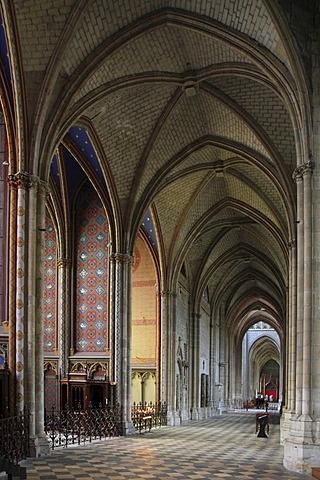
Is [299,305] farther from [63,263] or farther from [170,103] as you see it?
[63,263]

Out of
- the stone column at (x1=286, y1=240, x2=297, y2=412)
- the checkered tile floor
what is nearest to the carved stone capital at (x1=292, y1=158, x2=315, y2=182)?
the stone column at (x1=286, y1=240, x2=297, y2=412)

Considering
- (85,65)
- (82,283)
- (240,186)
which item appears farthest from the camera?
(240,186)

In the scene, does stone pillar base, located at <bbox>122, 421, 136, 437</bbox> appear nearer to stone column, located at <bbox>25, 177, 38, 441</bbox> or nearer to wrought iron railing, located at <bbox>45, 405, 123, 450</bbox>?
wrought iron railing, located at <bbox>45, 405, 123, 450</bbox>

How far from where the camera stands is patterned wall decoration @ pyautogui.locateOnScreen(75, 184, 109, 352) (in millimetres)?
23078

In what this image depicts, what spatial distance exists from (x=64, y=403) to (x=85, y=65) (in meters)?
12.2

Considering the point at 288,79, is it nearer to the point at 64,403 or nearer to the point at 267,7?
the point at 267,7

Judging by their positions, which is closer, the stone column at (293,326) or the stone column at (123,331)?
the stone column at (293,326)

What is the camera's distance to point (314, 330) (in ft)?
43.8

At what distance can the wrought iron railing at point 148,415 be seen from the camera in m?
23.3

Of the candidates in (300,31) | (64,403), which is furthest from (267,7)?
(64,403)

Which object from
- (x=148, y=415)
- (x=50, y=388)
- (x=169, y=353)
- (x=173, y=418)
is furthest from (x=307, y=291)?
(x=173, y=418)

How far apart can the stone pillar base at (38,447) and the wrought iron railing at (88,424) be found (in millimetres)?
2543

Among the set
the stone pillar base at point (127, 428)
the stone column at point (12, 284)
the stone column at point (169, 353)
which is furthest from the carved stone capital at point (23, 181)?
the stone column at point (169, 353)

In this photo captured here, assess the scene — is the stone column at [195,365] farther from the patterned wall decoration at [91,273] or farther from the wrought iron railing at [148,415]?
the patterned wall decoration at [91,273]
